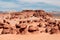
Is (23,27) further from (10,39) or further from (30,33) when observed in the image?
(10,39)

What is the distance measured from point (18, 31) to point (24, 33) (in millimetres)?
934

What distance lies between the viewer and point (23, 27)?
72.3ft

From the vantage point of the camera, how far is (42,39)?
54.5ft

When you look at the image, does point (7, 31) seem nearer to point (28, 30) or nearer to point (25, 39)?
point (28, 30)

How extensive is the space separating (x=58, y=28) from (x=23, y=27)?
4.28 m

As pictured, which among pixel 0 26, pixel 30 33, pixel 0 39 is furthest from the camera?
pixel 0 26

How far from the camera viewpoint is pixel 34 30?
2161cm

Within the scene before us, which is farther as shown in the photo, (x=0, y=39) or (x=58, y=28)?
(x=58, y=28)

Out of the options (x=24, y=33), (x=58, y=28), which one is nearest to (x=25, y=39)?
(x=24, y=33)

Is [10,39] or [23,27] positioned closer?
[10,39]

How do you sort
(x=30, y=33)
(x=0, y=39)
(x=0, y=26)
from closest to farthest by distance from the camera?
(x=0, y=39) → (x=30, y=33) → (x=0, y=26)

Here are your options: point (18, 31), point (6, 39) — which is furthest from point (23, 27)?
point (6, 39)

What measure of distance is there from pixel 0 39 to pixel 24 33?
5.27m

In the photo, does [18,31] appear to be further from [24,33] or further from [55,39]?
[55,39]
